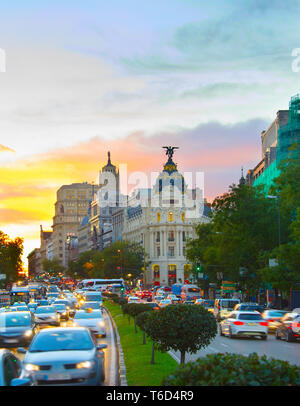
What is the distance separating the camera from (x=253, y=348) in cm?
2917

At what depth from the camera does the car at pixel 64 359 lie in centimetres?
1473

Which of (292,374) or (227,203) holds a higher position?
(227,203)

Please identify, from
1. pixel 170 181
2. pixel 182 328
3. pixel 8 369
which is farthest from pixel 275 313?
pixel 170 181

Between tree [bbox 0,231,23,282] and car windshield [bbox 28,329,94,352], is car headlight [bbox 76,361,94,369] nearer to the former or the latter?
car windshield [bbox 28,329,94,352]

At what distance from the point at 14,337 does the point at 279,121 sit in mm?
81648

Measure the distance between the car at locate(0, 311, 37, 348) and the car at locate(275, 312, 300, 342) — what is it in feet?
40.8

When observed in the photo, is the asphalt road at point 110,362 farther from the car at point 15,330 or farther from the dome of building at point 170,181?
the dome of building at point 170,181

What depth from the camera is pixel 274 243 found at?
66938mm

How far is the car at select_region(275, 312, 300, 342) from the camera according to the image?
1343 inches

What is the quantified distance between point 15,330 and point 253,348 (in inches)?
378

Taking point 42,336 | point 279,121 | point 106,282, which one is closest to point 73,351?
point 42,336

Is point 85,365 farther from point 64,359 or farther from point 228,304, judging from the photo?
point 228,304

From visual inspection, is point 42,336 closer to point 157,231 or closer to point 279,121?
point 279,121
